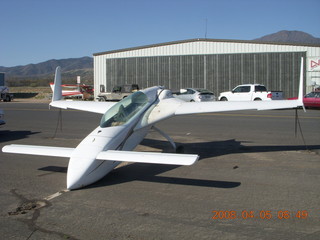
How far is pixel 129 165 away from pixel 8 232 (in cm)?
412

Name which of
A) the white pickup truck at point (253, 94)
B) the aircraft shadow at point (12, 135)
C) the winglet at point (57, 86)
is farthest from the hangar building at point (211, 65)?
the winglet at point (57, 86)

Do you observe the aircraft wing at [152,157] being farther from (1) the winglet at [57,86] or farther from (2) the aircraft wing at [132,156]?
(1) the winglet at [57,86]

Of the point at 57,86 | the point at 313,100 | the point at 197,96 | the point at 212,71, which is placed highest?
the point at 212,71

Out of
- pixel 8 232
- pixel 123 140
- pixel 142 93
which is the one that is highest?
pixel 142 93

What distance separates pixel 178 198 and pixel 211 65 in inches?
1407

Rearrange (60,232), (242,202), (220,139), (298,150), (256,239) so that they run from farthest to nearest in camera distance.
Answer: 1. (220,139)
2. (298,150)
3. (242,202)
4. (60,232)
5. (256,239)

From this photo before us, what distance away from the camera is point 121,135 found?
7688mm

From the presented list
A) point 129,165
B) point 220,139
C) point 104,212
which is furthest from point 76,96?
point 104,212

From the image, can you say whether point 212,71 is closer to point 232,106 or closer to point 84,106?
point 84,106

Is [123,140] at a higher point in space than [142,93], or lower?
lower

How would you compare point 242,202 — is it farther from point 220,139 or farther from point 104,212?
point 220,139

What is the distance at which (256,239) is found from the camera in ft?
14.9
